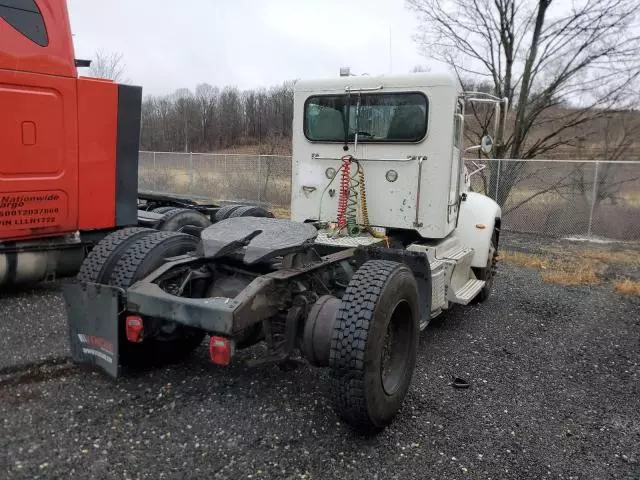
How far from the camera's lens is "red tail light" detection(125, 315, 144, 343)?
3.31 m

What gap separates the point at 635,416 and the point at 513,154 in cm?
1342

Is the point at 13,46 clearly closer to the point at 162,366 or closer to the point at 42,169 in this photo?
the point at 42,169

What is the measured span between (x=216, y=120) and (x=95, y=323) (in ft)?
134

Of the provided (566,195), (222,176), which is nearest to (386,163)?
(566,195)

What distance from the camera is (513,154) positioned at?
16.2 metres

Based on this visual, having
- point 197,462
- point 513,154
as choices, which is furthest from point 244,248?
point 513,154

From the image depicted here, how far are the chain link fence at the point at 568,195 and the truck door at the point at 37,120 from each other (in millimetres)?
8077

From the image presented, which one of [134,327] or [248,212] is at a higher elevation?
[248,212]

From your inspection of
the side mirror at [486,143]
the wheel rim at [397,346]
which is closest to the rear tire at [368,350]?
the wheel rim at [397,346]

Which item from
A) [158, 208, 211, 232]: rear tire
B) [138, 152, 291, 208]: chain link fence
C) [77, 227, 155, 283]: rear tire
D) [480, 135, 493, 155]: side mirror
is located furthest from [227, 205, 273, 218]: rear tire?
[138, 152, 291, 208]: chain link fence

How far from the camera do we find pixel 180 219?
7.11 metres

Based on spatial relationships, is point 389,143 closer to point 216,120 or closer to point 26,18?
point 26,18

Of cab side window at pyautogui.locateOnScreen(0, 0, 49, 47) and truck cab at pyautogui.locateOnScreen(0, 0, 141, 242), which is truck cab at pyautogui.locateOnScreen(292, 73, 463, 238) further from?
cab side window at pyautogui.locateOnScreen(0, 0, 49, 47)

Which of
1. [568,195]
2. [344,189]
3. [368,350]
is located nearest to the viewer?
[368,350]
